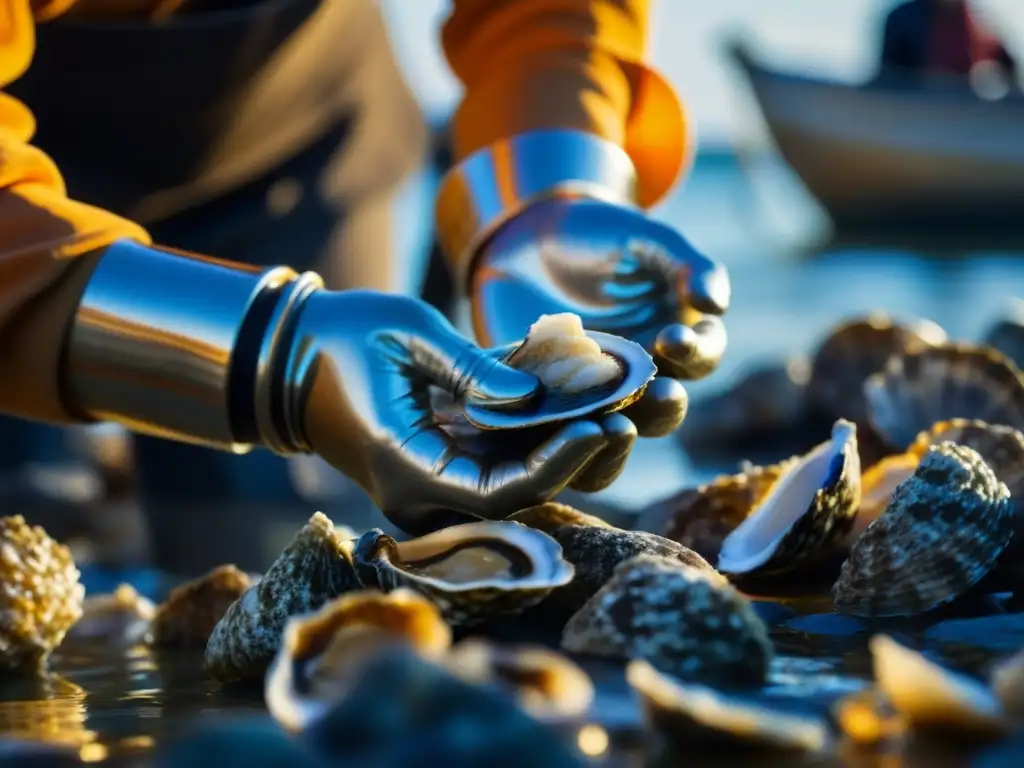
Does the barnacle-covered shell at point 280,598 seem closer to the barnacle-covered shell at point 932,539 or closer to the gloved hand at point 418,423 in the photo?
the gloved hand at point 418,423

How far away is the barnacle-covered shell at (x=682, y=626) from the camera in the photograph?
3.67ft

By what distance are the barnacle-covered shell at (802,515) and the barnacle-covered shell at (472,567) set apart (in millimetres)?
307

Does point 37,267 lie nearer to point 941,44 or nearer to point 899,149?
point 941,44

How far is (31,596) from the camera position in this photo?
1.53 meters

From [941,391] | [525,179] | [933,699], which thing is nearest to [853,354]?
[941,391]

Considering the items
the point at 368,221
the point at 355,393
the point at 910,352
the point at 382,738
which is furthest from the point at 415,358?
the point at 368,221

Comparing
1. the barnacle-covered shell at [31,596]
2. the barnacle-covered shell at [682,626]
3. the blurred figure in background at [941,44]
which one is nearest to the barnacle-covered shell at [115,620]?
the barnacle-covered shell at [31,596]

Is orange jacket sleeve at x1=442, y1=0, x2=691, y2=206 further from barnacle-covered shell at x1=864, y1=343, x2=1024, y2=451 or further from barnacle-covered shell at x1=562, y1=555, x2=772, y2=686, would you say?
barnacle-covered shell at x1=562, y1=555, x2=772, y2=686

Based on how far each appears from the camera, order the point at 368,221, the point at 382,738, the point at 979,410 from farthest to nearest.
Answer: the point at 368,221 < the point at 979,410 < the point at 382,738

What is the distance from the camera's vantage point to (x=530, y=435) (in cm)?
140

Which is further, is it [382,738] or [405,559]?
[405,559]

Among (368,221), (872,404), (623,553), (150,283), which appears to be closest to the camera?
(623,553)

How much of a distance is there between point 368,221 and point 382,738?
8.90 ft

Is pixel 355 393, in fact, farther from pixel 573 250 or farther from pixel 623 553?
pixel 573 250
